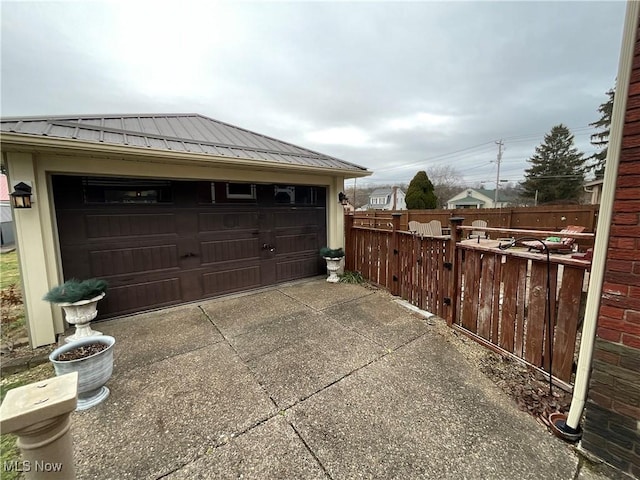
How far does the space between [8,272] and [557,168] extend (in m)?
38.2

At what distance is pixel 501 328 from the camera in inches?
113

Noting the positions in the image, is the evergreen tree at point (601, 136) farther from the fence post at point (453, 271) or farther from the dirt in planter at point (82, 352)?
the dirt in planter at point (82, 352)

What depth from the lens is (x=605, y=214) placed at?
1.60m

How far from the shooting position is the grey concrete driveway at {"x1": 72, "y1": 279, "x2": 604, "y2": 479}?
1.64m

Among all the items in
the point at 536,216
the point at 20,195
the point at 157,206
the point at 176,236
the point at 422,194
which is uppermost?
the point at 422,194

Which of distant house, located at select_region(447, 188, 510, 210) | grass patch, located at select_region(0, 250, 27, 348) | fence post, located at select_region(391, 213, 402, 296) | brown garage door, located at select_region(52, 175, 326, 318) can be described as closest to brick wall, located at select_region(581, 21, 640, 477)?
fence post, located at select_region(391, 213, 402, 296)

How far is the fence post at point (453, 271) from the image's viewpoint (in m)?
3.38

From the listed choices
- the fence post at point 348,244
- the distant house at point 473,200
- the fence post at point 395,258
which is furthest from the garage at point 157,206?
the distant house at point 473,200

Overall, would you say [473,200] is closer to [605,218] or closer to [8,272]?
[605,218]

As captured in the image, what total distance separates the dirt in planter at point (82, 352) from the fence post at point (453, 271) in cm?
398

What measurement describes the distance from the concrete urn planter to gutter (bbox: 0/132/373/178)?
2.29 m

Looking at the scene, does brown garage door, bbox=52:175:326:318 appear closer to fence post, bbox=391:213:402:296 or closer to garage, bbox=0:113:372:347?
garage, bbox=0:113:372:347

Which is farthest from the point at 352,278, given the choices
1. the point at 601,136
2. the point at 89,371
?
the point at 601,136

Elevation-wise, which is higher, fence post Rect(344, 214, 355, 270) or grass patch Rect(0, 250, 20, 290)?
fence post Rect(344, 214, 355, 270)
